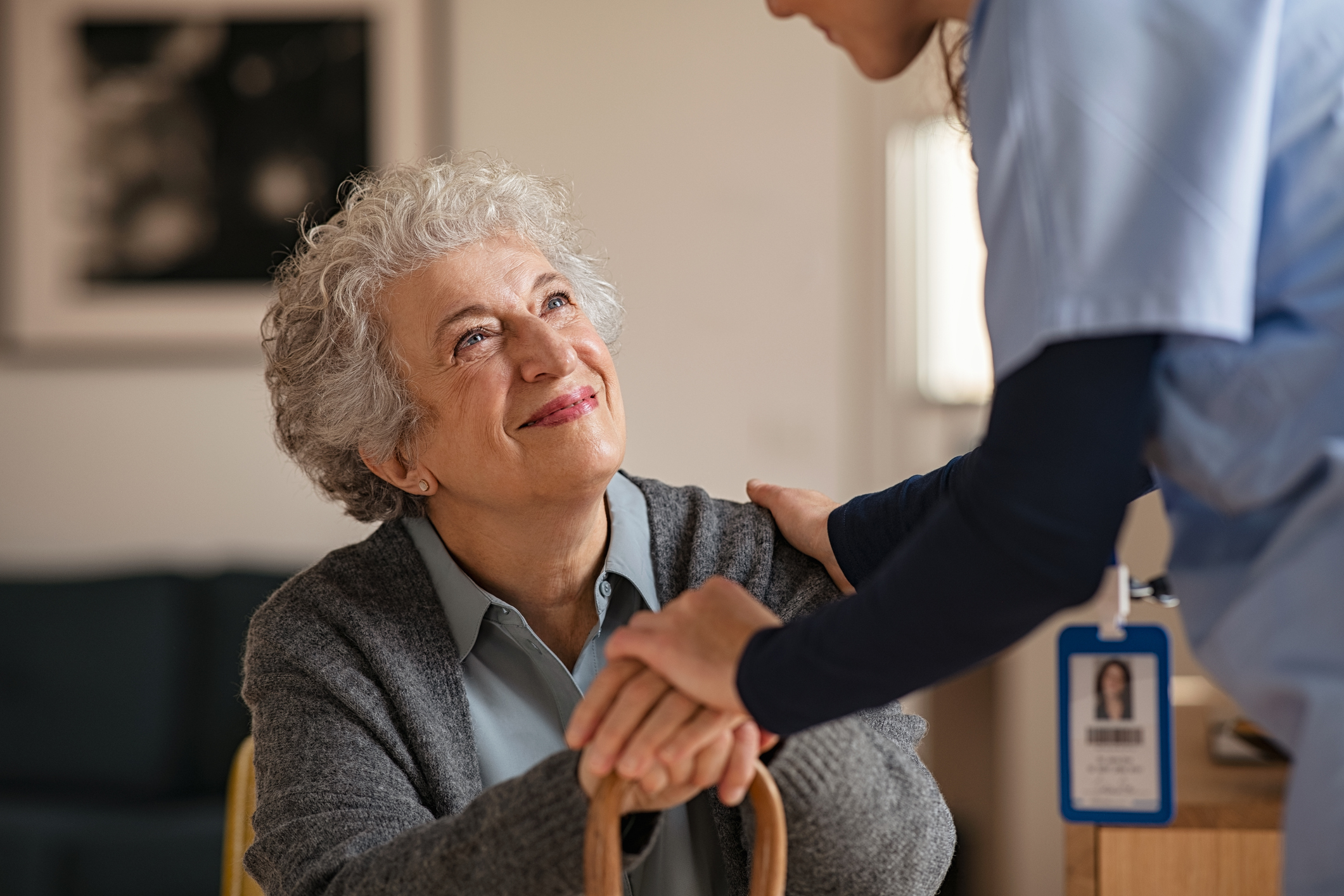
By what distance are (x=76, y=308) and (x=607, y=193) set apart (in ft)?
4.88

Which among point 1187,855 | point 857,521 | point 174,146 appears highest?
point 174,146

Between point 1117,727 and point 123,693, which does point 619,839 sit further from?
point 123,693

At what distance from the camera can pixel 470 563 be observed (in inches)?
56.4

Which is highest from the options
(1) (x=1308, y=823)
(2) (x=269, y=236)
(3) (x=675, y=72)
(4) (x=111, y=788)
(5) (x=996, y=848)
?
(3) (x=675, y=72)

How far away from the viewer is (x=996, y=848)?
301 centimetres

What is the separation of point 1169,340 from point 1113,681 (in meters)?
0.70

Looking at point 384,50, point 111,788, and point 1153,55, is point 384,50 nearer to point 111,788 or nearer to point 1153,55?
point 111,788

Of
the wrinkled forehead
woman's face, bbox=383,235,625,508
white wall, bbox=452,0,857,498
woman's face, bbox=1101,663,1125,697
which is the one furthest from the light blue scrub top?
white wall, bbox=452,0,857,498

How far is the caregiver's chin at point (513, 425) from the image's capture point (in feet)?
4.41

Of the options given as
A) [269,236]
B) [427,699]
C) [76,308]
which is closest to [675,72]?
[269,236]

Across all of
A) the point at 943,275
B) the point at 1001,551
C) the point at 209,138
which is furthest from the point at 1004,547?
the point at 209,138

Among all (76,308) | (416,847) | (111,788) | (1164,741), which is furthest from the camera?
(76,308)

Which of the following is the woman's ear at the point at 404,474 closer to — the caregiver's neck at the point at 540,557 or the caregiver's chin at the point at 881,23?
the caregiver's neck at the point at 540,557

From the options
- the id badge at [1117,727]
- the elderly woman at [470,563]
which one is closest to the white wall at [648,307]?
the elderly woman at [470,563]
